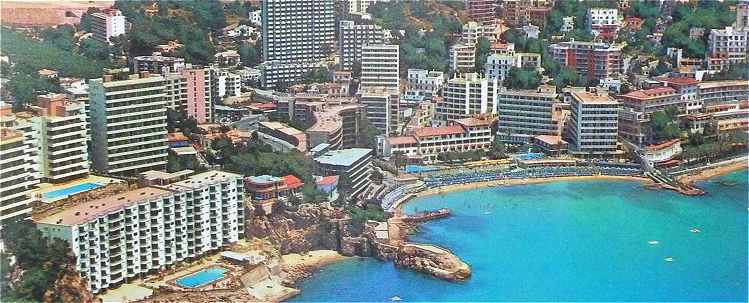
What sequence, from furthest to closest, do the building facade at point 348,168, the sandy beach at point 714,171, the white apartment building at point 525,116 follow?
the white apartment building at point 525,116 < the sandy beach at point 714,171 < the building facade at point 348,168

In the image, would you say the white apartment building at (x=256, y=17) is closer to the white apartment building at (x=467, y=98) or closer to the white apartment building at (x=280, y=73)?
the white apartment building at (x=280, y=73)

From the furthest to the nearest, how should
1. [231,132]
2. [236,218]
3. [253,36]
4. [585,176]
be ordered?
[253,36]
[585,176]
[231,132]
[236,218]

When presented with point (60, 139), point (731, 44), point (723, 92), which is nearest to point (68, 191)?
point (60, 139)

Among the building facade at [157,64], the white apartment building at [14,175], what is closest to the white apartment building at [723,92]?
the building facade at [157,64]

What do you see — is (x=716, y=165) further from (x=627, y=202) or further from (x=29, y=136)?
(x=29, y=136)

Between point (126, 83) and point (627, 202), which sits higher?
point (126, 83)

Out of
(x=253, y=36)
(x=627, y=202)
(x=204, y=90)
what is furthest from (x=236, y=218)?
(x=253, y=36)
